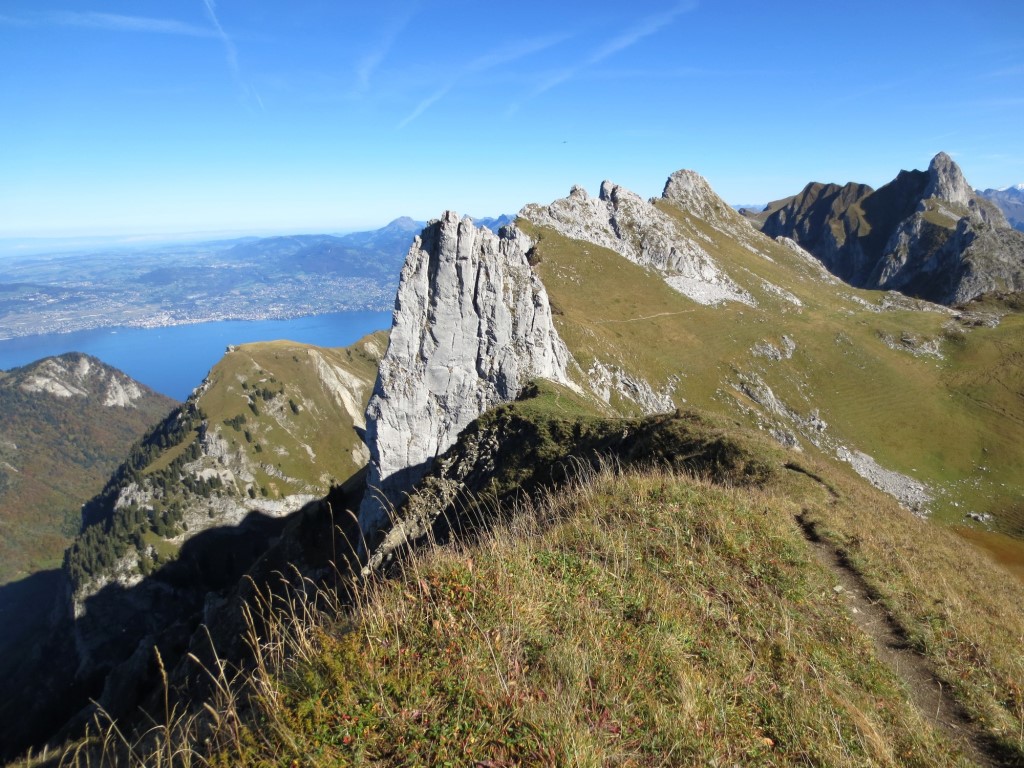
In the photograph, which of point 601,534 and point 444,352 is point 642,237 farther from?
point 601,534

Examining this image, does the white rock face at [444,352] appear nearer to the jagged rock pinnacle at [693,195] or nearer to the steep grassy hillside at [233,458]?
the jagged rock pinnacle at [693,195]

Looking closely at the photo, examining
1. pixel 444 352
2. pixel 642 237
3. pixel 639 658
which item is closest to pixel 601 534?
pixel 639 658

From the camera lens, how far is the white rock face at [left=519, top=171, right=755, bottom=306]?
295 ft

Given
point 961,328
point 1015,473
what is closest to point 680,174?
point 961,328

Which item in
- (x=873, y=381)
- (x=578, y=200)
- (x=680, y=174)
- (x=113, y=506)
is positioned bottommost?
(x=113, y=506)

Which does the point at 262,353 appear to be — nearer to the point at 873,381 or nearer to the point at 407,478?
the point at 407,478

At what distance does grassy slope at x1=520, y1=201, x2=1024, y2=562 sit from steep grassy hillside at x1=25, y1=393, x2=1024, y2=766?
50638 millimetres

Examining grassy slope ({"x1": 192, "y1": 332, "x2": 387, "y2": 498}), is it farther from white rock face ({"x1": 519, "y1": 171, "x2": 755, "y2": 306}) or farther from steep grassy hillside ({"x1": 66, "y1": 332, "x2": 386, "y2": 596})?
white rock face ({"x1": 519, "y1": 171, "x2": 755, "y2": 306})

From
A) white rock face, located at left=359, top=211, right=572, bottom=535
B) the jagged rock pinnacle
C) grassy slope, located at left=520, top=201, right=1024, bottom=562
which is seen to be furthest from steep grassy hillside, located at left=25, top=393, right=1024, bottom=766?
the jagged rock pinnacle

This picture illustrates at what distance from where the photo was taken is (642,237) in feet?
315

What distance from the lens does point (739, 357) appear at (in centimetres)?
7281

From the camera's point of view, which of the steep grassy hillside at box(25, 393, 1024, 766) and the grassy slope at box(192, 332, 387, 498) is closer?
the steep grassy hillside at box(25, 393, 1024, 766)

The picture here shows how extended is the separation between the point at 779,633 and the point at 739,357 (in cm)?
7324

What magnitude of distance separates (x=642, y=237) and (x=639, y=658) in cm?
9865
